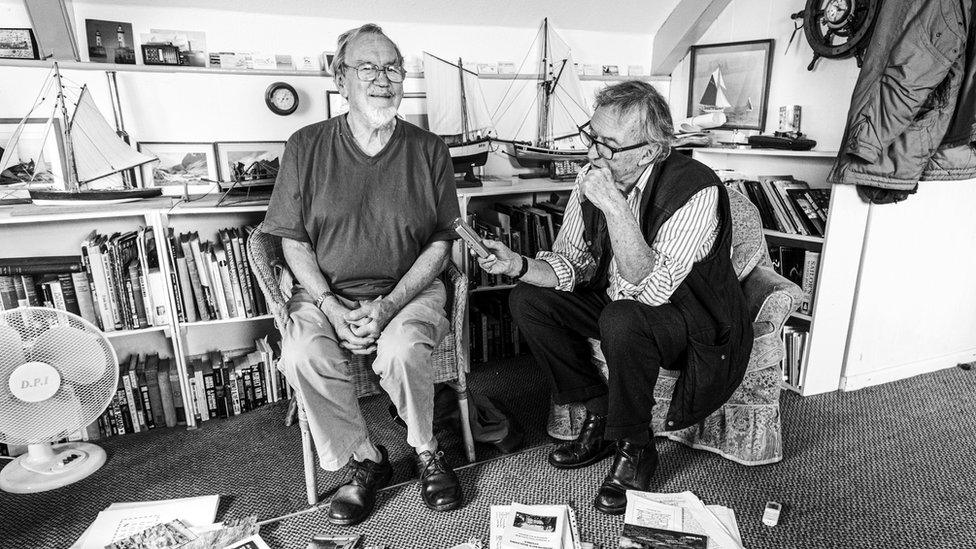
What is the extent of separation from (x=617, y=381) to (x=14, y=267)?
1980 mm

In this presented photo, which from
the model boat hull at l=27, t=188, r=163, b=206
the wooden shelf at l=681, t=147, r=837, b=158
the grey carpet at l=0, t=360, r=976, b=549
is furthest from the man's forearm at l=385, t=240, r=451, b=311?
the wooden shelf at l=681, t=147, r=837, b=158

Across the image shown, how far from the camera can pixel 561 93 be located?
9.32ft

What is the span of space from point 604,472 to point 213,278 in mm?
1492

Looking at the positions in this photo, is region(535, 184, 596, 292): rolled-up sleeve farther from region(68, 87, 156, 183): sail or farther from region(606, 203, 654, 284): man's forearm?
region(68, 87, 156, 183): sail

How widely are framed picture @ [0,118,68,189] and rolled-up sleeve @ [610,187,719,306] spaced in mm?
2046

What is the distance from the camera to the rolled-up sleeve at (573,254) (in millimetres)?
1862

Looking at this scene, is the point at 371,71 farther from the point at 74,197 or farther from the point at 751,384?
the point at 751,384

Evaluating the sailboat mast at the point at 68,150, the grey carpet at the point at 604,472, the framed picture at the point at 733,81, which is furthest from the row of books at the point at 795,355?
the sailboat mast at the point at 68,150

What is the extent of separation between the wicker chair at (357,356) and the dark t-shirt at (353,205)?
9 centimetres

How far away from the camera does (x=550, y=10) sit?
2764 millimetres

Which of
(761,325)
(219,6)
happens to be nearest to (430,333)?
(761,325)

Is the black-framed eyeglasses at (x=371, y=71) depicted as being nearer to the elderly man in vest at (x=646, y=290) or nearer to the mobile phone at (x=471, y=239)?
the mobile phone at (x=471, y=239)

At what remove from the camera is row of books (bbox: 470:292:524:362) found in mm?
2674

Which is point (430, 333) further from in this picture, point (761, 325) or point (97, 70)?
point (97, 70)
